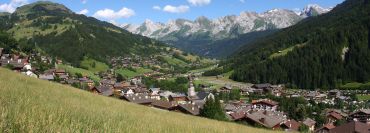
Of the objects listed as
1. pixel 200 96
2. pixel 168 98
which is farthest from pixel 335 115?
pixel 168 98

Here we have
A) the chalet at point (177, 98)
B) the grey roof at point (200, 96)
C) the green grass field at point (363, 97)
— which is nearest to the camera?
the chalet at point (177, 98)

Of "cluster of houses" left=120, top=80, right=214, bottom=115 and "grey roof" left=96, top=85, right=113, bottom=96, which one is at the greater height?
"grey roof" left=96, top=85, right=113, bottom=96

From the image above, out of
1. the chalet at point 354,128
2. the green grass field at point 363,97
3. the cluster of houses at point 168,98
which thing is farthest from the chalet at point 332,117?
the green grass field at point 363,97

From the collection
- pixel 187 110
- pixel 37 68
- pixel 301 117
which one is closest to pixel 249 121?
pixel 187 110

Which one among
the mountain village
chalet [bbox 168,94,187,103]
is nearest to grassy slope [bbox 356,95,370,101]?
the mountain village

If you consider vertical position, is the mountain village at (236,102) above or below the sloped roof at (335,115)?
above

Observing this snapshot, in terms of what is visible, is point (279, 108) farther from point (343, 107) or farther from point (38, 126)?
point (38, 126)

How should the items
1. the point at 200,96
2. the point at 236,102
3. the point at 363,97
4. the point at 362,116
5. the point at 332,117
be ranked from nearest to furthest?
the point at 332,117
the point at 362,116
the point at 200,96
the point at 236,102
the point at 363,97

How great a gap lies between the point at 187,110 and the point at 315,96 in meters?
98.3

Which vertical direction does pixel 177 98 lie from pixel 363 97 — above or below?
below

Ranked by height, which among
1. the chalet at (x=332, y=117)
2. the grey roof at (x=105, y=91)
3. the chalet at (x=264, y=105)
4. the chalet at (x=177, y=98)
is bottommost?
the chalet at (x=332, y=117)

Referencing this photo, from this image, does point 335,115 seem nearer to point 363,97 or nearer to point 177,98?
point 177,98

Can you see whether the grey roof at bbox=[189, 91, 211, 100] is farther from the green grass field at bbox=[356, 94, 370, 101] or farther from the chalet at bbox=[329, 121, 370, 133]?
the chalet at bbox=[329, 121, 370, 133]

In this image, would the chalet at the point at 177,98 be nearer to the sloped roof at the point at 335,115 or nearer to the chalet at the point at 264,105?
the chalet at the point at 264,105
